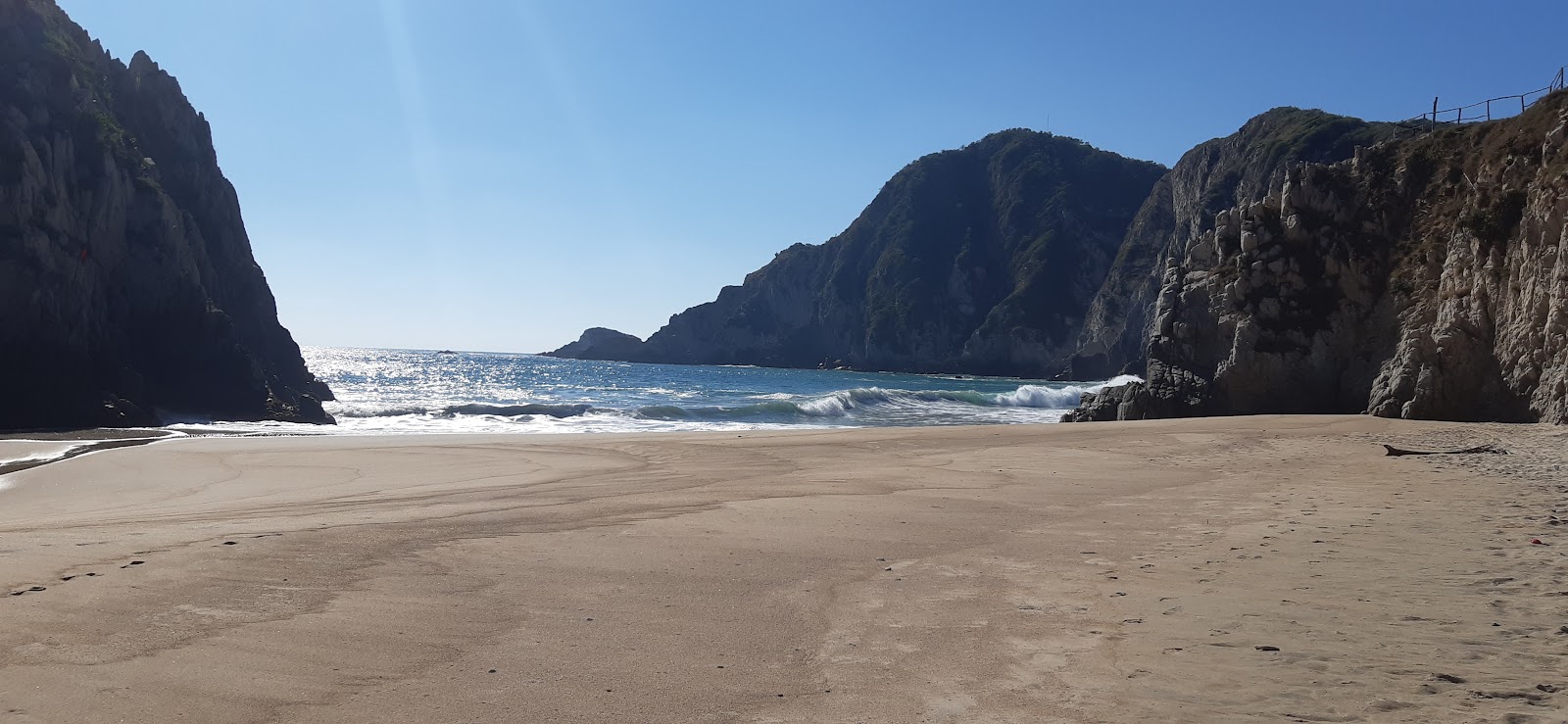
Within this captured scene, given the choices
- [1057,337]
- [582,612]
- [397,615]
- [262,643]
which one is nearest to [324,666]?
[262,643]

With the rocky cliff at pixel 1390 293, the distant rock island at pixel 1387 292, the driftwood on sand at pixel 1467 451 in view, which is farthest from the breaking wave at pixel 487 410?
the driftwood on sand at pixel 1467 451

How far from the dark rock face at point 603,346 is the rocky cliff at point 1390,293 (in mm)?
145415

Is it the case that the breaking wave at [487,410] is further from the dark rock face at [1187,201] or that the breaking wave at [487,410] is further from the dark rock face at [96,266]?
the dark rock face at [1187,201]

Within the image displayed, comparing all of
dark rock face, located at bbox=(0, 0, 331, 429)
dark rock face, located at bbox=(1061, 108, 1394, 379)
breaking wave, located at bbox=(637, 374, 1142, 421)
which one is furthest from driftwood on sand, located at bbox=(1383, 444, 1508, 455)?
dark rock face, located at bbox=(1061, 108, 1394, 379)

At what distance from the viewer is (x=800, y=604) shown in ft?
15.9

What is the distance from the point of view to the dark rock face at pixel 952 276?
392 ft

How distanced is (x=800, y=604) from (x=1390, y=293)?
2464 centimetres

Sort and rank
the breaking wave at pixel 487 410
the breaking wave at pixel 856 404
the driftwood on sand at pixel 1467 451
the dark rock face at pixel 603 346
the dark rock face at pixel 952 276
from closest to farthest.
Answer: the driftwood on sand at pixel 1467 451 → the breaking wave at pixel 856 404 → the breaking wave at pixel 487 410 → the dark rock face at pixel 952 276 → the dark rock face at pixel 603 346

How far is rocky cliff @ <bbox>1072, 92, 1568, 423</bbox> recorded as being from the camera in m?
18.5

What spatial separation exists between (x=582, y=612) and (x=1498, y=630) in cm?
461

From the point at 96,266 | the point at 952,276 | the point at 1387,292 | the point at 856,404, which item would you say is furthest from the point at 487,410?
the point at 952,276

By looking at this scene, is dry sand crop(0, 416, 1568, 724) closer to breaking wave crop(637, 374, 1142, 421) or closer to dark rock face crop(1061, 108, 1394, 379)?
breaking wave crop(637, 374, 1142, 421)

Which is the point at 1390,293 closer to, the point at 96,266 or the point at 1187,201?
the point at 96,266

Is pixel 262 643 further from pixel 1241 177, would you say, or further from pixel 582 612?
pixel 1241 177
